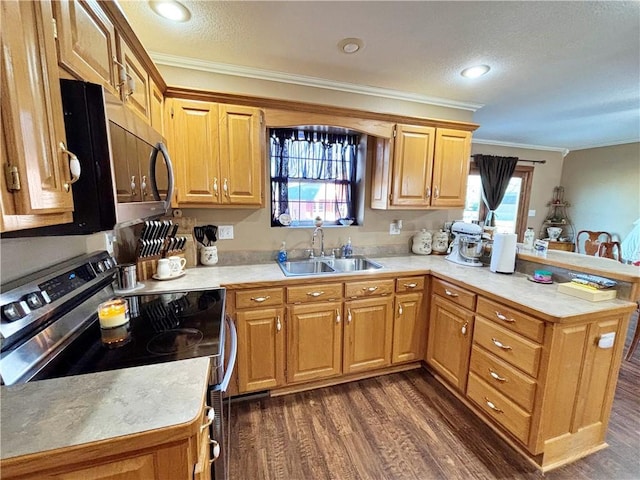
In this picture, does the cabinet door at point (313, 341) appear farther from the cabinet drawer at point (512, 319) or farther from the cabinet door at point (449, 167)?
the cabinet door at point (449, 167)

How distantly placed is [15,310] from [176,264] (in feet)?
3.41

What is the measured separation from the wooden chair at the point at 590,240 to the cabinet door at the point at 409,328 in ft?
12.7

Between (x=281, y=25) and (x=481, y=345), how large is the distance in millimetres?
2302

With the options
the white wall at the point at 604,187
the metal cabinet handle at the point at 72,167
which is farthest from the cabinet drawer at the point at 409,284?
the white wall at the point at 604,187

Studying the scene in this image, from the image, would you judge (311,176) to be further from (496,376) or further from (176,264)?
(496,376)

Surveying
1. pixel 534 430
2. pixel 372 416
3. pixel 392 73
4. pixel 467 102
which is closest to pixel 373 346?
pixel 372 416

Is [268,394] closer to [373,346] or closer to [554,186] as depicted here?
[373,346]

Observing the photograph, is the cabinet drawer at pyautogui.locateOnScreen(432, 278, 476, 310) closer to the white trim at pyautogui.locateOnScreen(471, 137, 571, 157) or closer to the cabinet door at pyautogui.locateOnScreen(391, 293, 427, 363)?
the cabinet door at pyautogui.locateOnScreen(391, 293, 427, 363)

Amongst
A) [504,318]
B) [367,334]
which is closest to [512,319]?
[504,318]

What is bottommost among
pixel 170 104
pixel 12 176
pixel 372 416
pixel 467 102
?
pixel 372 416

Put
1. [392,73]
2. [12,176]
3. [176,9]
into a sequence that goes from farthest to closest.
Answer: [392,73] < [176,9] < [12,176]

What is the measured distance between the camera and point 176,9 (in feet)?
4.85

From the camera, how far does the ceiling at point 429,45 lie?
146cm

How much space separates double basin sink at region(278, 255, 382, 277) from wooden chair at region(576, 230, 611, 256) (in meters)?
4.14
